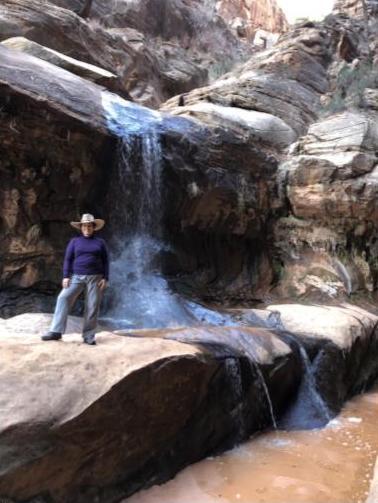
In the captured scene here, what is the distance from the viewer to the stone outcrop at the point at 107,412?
4.06 meters

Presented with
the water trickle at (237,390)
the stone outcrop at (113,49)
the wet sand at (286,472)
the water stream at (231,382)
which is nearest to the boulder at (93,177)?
the water stream at (231,382)

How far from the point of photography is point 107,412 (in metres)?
4.58

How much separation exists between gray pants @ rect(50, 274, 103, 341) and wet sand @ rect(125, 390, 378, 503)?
1.83 meters

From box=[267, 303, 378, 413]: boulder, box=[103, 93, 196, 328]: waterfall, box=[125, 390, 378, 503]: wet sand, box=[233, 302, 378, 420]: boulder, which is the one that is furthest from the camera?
box=[103, 93, 196, 328]: waterfall

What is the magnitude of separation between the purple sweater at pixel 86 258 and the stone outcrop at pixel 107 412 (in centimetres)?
80

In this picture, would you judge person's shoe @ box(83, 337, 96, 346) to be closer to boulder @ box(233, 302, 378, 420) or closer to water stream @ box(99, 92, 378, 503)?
water stream @ box(99, 92, 378, 503)

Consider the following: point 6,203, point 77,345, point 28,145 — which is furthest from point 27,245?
point 77,345

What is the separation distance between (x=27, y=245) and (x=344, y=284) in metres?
7.62

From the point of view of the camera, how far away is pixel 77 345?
519 centimetres

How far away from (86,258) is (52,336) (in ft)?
3.24

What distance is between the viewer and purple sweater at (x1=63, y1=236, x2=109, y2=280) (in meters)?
5.73

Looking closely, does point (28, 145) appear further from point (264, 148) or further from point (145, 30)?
point (145, 30)

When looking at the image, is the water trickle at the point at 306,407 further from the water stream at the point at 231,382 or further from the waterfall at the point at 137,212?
the waterfall at the point at 137,212

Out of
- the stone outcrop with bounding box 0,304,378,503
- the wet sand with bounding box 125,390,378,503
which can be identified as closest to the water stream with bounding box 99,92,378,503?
the wet sand with bounding box 125,390,378,503
